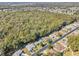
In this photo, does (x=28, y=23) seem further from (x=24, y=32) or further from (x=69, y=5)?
(x=69, y=5)

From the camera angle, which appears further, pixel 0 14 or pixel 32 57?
pixel 0 14

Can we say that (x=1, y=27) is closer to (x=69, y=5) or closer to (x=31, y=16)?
(x=31, y=16)

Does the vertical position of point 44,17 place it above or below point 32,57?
above

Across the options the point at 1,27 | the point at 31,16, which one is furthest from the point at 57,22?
the point at 1,27

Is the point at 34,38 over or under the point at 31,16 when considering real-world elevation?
under

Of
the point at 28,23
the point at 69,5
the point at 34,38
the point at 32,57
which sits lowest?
the point at 32,57

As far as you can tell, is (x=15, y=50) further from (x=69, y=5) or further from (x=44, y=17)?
(x=69, y=5)

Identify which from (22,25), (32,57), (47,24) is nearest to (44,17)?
(47,24)

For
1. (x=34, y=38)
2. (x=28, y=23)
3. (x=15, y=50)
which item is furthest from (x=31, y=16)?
(x=15, y=50)
